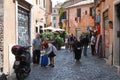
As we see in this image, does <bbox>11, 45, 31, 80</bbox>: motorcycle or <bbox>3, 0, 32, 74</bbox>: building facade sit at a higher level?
<bbox>3, 0, 32, 74</bbox>: building facade

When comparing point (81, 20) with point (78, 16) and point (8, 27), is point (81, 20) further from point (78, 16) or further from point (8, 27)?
point (8, 27)

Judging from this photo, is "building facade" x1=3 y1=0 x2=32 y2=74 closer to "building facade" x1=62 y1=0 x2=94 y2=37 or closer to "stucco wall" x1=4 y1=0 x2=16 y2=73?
"stucco wall" x1=4 y1=0 x2=16 y2=73

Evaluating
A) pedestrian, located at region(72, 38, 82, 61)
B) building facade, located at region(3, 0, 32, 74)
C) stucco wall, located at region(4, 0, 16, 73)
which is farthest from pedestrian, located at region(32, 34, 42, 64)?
pedestrian, located at region(72, 38, 82, 61)

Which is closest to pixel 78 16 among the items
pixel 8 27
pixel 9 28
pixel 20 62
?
pixel 9 28

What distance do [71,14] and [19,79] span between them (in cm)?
5765

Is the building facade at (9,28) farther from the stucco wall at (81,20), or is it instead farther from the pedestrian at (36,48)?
the stucco wall at (81,20)

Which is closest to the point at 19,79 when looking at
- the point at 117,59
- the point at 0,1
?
the point at 0,1

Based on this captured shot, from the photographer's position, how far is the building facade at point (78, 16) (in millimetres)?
58969

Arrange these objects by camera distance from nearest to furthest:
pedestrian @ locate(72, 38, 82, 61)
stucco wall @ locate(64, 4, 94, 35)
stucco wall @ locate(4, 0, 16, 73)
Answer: stucco wall @ locate(4, 0, 16, 73), pedestrian @ locate(72, 38, 82, 61), stucco wall @ locate(64, 4, 94, 35)

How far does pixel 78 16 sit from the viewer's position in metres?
67.4

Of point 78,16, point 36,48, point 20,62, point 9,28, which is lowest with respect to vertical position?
point 20,62

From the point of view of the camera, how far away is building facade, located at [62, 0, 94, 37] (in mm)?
58969

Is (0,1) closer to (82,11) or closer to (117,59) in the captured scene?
(117,59)

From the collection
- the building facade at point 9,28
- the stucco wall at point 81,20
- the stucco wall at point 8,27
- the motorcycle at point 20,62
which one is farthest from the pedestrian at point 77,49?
the stucco wall at point 81,20
